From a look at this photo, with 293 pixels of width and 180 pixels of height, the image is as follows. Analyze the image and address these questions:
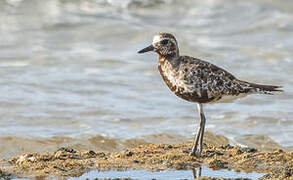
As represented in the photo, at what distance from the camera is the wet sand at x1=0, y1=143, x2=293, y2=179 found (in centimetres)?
795

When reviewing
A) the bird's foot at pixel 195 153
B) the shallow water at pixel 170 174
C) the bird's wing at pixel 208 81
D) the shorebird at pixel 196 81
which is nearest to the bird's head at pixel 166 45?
the shorebird at pixel 196 81

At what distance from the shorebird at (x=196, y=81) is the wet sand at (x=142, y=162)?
1.14 ft

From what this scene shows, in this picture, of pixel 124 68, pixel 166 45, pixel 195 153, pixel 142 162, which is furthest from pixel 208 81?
pixel 124 68

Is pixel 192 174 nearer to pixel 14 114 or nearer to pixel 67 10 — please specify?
pixel 14 114

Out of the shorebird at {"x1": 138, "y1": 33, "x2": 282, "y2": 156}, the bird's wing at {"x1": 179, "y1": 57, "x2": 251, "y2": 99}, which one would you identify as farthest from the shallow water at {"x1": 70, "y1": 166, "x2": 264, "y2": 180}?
the bird's wing at {"x1": 179, "y1": 57, "x2": 251, "y2": 99}

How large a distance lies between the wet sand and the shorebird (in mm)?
349

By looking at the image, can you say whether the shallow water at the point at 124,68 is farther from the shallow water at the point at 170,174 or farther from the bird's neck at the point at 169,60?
the shallow water at the point at 170,174

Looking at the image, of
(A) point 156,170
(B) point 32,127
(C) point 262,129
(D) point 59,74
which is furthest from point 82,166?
(D) point 59,74

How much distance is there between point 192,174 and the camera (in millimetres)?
7840

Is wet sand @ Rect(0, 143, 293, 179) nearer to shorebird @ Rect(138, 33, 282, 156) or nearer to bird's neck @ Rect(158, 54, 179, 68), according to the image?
shorebird @ Rect(138, 33, 282, 156)

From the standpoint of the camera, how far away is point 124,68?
16.6m

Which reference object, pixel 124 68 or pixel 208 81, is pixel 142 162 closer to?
pixel 208 81

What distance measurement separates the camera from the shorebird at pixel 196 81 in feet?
27.6

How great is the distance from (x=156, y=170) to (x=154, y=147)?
113 centimetres
